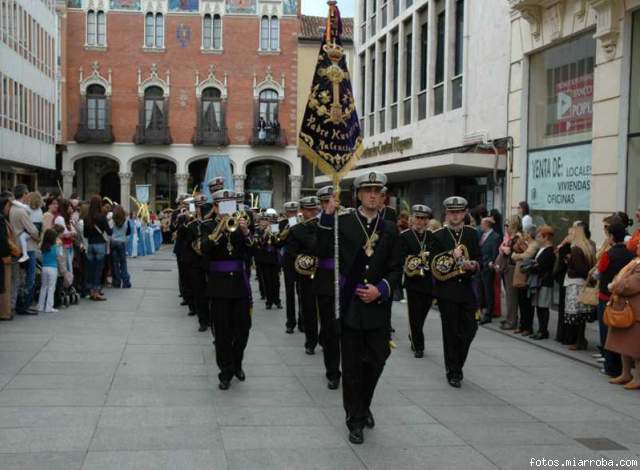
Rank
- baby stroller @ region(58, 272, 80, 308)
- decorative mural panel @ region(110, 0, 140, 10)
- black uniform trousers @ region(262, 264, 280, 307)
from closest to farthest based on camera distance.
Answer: baby stroller @ region(58, 272, 80, 308) < black uniform trousers @ region(262, 264, 280, 307) < decorative mural panel @ region(110, 0, 140, 10)

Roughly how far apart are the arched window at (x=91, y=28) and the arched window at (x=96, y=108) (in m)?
2.62

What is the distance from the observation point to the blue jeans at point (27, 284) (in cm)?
1291

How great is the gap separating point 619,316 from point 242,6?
141 ft

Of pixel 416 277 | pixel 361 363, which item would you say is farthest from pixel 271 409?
pixel 416 277

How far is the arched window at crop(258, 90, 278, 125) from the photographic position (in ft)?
159

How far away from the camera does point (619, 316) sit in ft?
27.7

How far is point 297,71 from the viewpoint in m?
48.7

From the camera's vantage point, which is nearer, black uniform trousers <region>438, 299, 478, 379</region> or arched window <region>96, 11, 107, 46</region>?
black uniform trousers <region>438, 299, 478, 379</region>

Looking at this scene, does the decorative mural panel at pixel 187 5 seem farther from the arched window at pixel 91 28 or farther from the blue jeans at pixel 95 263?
the blue jeans at pixel 95 263

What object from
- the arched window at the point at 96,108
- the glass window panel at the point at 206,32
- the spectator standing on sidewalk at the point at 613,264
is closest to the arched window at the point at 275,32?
the glass window panel at the point at 206,32

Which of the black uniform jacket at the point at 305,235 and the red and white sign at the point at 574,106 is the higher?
the red and white sign at the point at 574,106

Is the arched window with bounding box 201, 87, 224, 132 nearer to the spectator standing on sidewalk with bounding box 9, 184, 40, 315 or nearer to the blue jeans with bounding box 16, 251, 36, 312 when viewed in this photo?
the spectator standing on sidewalk with bounding box 9, 184, 40, 315

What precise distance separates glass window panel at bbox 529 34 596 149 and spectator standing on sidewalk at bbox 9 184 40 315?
32.0ft

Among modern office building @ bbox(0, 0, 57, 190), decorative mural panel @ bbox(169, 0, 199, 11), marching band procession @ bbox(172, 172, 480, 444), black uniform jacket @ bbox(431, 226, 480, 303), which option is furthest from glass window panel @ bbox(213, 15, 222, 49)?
black uniform jacket @ bbox(431, 226, 480, 303)
